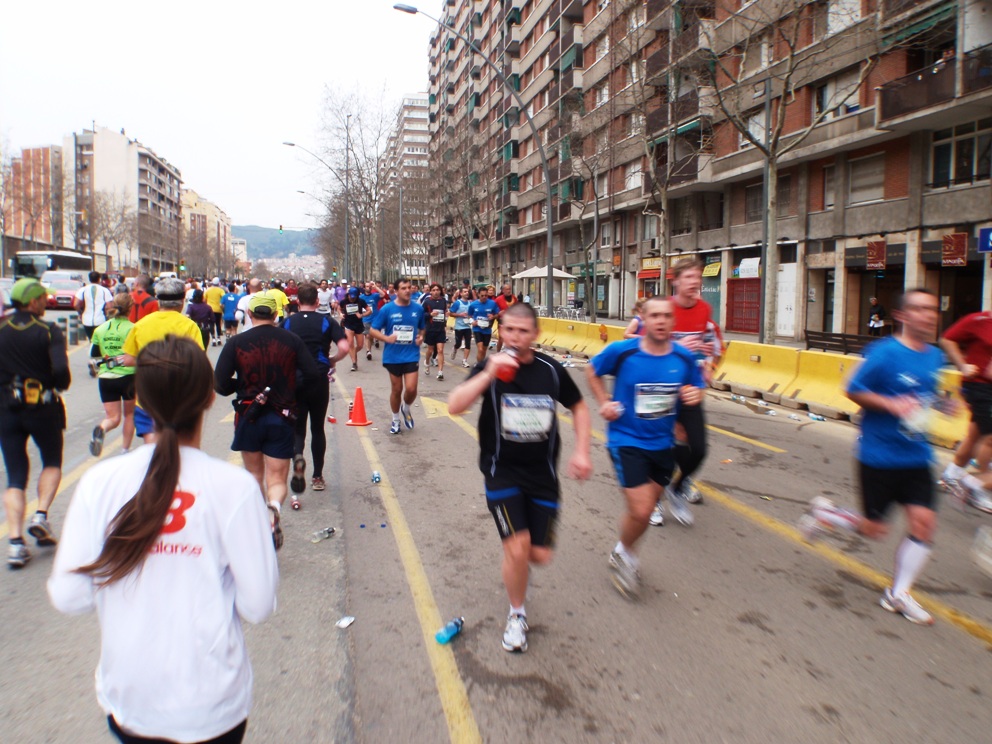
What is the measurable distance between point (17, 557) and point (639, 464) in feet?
12.6

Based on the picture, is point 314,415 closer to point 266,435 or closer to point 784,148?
point 266,435

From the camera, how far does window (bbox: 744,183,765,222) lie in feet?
97.7

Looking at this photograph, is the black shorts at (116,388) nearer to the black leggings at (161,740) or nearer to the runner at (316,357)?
the runner at (316,357)

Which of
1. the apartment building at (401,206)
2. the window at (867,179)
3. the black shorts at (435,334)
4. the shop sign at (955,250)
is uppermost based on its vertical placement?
the apartment building at (401,206)

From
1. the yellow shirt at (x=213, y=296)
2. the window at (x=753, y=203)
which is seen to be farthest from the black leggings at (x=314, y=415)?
the window at (x=753, y=203)

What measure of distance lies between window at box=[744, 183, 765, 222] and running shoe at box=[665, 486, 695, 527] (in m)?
26.8

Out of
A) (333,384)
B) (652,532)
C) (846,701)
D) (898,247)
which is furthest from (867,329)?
(846,701)

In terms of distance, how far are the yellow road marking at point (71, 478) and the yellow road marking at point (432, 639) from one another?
2466 millimetres

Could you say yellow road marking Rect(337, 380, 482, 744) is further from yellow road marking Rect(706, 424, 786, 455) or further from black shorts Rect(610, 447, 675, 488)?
yellow road marking Rect(706, 424, 786, 455)

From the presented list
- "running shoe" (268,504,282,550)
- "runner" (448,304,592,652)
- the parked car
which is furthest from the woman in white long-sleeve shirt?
the parked car

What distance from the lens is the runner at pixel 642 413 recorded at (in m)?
4.16

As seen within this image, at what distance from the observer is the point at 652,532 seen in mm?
5301

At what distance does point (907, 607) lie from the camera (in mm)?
3883

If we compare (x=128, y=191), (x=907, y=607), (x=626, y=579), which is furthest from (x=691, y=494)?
(x=128, y=191)
